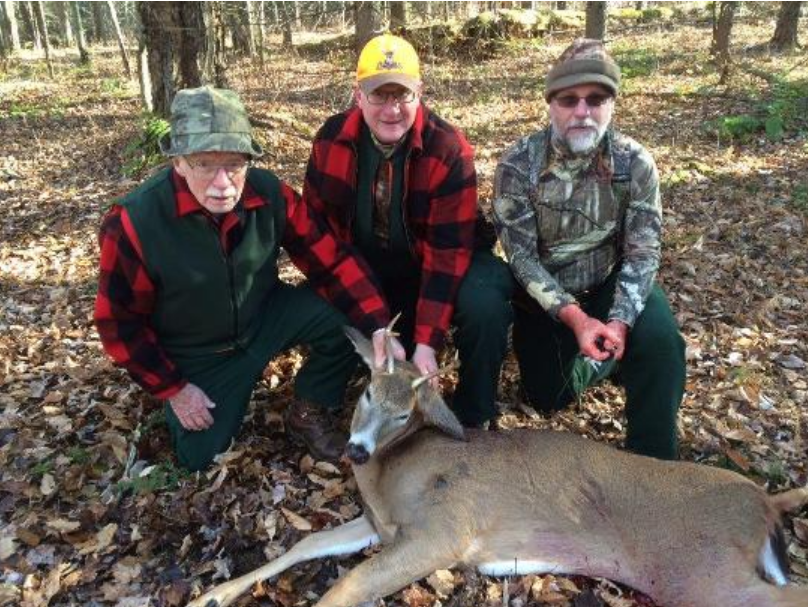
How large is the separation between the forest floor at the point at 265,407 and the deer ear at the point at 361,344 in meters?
0.85

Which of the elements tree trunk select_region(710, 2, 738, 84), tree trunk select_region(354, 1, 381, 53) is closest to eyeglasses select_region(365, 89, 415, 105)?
tree trunk select_region(354, 1, 381, 53)

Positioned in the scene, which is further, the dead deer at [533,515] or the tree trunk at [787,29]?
the tree trunk at [787,29]

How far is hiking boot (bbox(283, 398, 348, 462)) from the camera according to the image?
180 inches

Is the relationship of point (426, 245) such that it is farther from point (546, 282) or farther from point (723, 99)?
point (723, 99)

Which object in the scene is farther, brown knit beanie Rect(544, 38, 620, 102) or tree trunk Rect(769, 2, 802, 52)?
tree trunk Rect(769, 2, 802, 52)

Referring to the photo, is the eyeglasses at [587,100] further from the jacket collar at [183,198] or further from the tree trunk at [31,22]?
the tree trunk at [31,22]

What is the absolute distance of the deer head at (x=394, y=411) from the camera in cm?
367

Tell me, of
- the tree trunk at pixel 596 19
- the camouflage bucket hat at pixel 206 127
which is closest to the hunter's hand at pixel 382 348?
the camouflage bucket hat at pixel 206 127

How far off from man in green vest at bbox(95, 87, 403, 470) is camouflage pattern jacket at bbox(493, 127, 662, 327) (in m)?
0.95

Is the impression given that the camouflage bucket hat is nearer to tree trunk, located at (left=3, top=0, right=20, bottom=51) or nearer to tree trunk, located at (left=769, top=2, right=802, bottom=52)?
tree trunk, located at (left=769, top=2, right=802, bottom=52)

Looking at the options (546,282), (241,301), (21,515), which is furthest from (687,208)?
(21,515)

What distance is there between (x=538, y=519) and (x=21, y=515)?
2.87 meters

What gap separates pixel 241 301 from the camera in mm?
4359

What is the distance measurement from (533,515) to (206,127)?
8.27 feet
